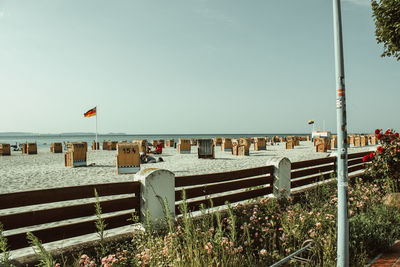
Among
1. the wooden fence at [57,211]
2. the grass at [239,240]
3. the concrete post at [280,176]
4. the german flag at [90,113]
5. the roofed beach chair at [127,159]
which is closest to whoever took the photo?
the grass at [239,240]

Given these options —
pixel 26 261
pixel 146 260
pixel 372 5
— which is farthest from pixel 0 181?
pixel 372 5

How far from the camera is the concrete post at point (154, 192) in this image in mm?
4020

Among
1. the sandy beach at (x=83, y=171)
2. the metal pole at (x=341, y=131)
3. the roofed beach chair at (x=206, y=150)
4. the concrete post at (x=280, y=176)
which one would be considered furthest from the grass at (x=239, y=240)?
the roofed beach chair at (x=206, y=150)

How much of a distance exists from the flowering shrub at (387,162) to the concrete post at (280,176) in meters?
2.56

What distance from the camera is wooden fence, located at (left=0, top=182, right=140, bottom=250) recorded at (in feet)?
10.3

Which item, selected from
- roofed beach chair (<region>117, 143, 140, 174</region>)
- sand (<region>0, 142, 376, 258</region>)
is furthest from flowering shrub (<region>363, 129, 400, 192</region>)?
roofed beach chair (<region>117, 143, 140, 174</region>)

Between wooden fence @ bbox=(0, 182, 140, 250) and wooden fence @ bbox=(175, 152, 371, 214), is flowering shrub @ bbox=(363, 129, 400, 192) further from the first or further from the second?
wooden fence @ bbox=(0, 182, 140, 250)

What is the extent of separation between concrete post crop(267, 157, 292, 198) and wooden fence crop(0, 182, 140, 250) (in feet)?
11.3

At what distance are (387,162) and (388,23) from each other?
5.35 metres

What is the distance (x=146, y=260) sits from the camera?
3.01 meters

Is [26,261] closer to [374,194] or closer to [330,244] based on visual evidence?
[330,244]

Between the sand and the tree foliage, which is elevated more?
the tree foliage

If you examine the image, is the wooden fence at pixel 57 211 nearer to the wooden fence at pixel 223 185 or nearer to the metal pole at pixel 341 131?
the wooden fence at pixel 223 185

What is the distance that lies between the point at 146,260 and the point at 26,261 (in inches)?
55.8
